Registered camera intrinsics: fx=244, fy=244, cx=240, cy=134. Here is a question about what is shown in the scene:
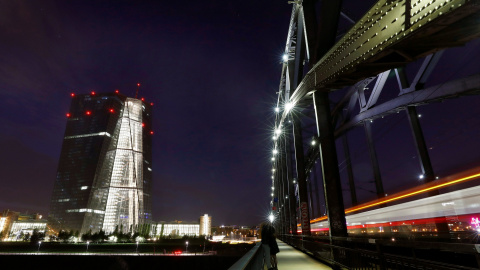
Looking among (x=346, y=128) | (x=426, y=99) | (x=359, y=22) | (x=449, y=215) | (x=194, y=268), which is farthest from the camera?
(x=194, y=268)

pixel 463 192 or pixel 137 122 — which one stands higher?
pixel 137 122

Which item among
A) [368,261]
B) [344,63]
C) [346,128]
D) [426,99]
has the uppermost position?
[346,128]

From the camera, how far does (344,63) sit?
7.09 meters

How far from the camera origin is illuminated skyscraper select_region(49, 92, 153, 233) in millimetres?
115750

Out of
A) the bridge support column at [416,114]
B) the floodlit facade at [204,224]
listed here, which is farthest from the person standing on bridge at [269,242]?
the floodlit facade at [204,224]

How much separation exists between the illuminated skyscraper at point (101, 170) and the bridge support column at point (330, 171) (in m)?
123

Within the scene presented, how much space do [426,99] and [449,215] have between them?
1153 cm

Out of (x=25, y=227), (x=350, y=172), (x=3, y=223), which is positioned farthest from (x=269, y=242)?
(x=25, y=227)

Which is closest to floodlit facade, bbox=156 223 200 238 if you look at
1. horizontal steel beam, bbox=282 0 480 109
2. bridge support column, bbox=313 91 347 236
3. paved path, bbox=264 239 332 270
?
paved path, bbox=264 239 332 270

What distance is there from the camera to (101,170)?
123 meters

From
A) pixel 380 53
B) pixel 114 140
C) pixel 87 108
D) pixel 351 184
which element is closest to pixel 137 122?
pixel 114 140

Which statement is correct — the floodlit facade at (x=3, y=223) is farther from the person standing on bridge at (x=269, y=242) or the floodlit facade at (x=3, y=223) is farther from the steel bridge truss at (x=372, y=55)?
the person standing on bridge at (x=269, y=242)

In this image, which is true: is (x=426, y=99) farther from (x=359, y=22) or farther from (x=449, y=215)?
(x=359, y=22)

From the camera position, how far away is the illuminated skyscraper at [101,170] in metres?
116
